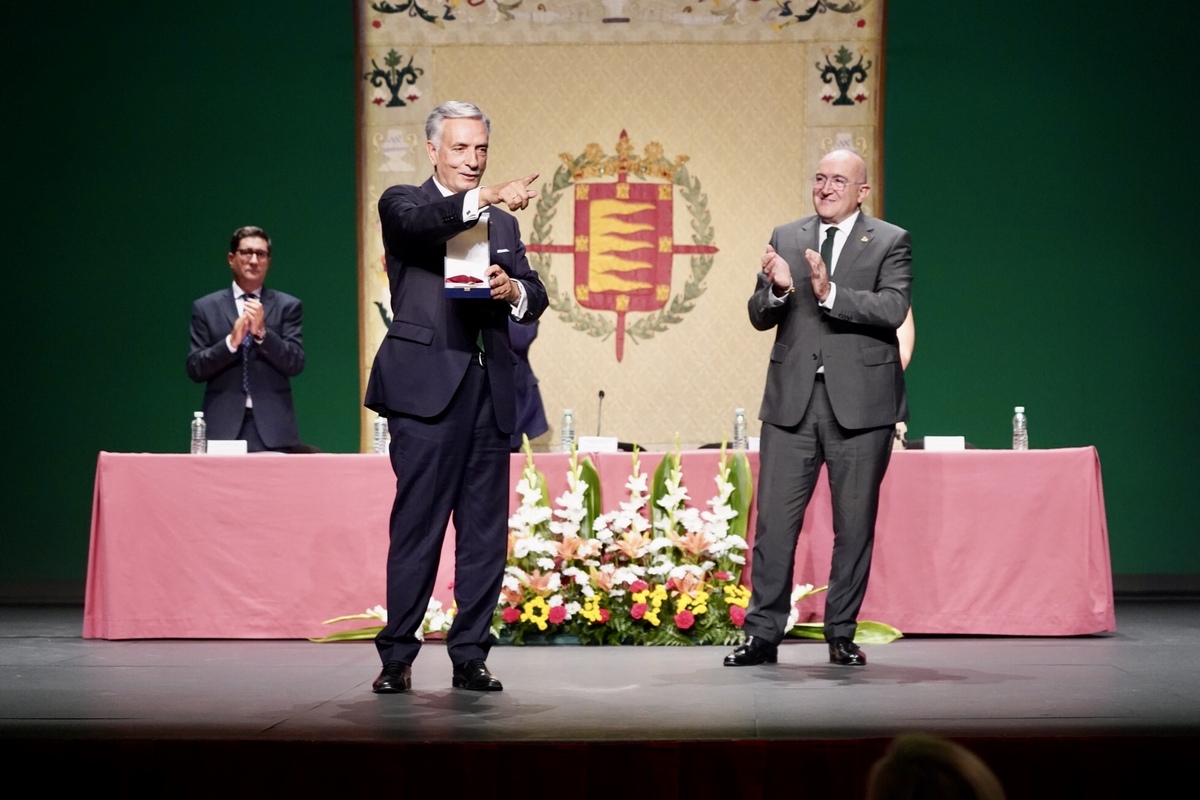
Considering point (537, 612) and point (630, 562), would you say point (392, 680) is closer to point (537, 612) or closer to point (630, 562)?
point (537, 612)

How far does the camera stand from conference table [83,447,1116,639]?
4.92 metres

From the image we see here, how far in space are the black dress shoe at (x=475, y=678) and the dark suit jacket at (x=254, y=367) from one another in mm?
1954

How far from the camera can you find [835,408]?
4094 millimetres

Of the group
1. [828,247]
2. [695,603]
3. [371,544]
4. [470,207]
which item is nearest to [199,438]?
[371,544]

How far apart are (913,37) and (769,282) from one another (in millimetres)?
3465

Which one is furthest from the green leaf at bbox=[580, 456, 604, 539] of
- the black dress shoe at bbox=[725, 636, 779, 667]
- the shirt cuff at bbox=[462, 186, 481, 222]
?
the shirt cuff at bbox=[462, 186, 481, 222]

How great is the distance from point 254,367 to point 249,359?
4cm

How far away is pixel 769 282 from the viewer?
4113mm

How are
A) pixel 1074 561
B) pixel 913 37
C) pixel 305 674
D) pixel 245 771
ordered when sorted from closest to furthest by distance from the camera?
pixel 245 771, pixel 305 674, pixel 1074 561, pixel 913 37

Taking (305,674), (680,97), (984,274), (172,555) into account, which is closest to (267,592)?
(172,555)

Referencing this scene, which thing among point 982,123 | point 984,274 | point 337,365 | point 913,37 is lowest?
point 337,365

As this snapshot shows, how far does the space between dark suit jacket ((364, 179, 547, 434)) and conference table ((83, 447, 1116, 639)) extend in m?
1.42

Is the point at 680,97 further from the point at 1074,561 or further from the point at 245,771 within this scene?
the point at 245,771

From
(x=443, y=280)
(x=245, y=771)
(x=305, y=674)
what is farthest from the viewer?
(x=305, y=674)
